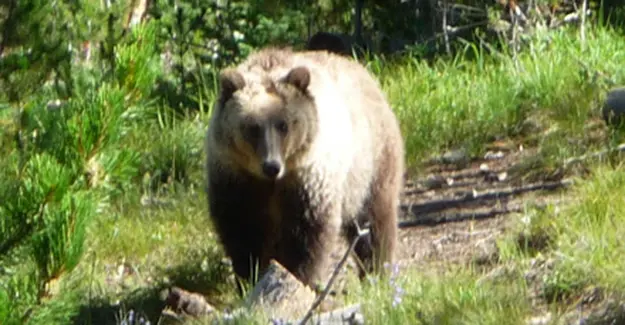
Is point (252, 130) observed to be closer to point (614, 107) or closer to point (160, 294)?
point (160, 294)

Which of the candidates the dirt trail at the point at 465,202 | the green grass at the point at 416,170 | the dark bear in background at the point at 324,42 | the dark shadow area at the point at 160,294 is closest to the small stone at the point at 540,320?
the green grass at the point at 416,170

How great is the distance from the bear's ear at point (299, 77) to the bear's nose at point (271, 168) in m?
0.46

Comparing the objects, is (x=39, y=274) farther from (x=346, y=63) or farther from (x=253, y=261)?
(x=346, y=63)

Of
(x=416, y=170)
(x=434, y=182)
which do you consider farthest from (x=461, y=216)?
(x=416, y=170)

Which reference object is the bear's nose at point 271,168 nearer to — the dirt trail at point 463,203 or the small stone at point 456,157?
the dirt trail at point 463,203

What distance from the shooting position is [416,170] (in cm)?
862

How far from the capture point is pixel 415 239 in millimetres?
7668

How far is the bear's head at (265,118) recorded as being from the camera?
6547 millimetres

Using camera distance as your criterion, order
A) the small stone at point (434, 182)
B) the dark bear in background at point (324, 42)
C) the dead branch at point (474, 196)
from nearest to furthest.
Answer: the dead branch at point (474, 196) → the small stone at point (434, 182) → the dark bear in background at point (324, 42)

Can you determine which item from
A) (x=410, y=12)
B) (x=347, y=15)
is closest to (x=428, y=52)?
(x=410, y=12)

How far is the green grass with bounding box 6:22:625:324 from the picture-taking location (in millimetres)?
5363

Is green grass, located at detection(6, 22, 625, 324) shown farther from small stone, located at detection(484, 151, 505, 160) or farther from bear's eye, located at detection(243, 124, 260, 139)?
bear's eye, located at detection(243, 124, 260, 139)

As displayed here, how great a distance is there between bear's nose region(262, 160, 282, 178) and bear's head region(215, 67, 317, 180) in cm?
13

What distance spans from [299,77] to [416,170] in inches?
87.1
